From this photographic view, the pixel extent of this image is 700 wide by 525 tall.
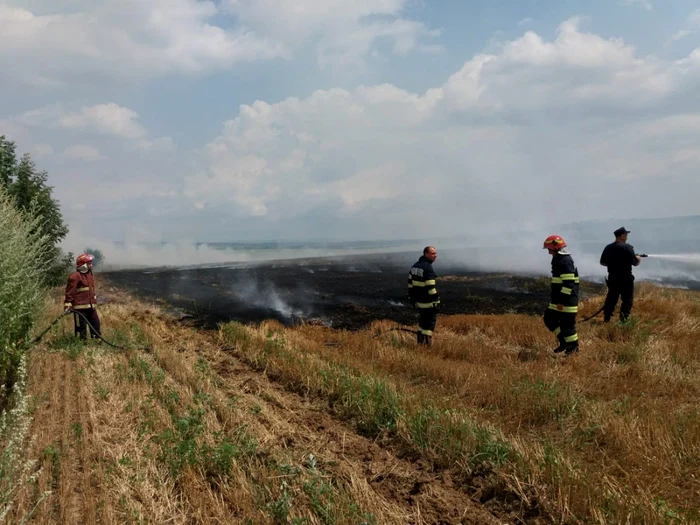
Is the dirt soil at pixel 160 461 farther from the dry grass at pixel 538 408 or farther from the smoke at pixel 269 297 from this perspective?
the smoke at pixel 269 297

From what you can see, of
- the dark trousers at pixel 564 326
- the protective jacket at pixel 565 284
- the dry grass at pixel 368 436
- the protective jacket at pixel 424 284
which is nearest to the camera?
the dry grass at pixel 368 436

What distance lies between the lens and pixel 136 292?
22984 millimetres

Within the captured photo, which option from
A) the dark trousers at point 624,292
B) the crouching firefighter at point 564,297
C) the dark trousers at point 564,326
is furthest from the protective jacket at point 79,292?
the dark trousers at point 624,292

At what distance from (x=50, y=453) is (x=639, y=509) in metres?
5.33

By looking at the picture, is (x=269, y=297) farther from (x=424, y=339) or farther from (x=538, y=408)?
(x=538, y=408)

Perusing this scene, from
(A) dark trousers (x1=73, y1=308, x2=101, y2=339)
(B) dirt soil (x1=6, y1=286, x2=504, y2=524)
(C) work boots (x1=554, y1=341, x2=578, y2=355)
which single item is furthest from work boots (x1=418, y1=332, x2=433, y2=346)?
(A) dark trousers (x1=73, y1=308, x2=101, y2=339)

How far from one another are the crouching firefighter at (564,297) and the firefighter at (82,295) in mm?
9747

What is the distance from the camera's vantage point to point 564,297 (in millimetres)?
8266

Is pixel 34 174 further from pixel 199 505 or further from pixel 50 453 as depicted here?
pixel 199 505

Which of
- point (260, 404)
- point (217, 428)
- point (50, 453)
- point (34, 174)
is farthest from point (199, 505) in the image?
point (34, 174)

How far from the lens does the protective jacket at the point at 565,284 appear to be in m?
8.21

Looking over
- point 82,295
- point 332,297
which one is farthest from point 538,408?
point 332,297

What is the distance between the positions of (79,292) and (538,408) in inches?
388

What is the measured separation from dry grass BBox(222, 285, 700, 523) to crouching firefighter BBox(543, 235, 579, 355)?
0.40 meters
